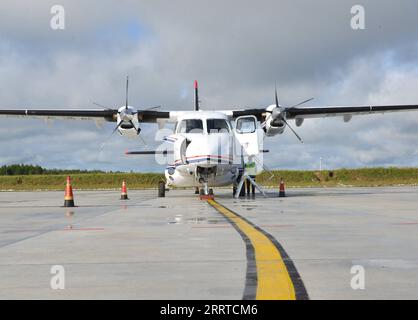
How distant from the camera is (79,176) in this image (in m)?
68.1

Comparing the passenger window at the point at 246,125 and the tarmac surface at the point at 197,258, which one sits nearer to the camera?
the tarmac surface at the point at 197,258

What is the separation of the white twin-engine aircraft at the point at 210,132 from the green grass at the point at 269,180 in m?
32.4

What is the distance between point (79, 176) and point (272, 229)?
61255 mm

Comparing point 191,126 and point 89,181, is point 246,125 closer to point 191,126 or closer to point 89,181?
point 191,126

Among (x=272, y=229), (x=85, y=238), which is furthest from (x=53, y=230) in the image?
(x=272, y=229)

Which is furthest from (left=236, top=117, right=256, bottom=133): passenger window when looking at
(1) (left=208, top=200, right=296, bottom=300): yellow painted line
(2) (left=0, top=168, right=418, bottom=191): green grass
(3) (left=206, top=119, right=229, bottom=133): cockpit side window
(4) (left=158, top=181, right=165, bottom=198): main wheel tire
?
(2) (left=0, top=168, right=418, bottom=191): green grass

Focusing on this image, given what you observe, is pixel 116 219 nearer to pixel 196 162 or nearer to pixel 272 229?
pixel 272 229

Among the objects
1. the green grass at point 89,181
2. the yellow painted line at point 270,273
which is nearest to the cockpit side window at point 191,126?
the yellow painted line at point 270,273

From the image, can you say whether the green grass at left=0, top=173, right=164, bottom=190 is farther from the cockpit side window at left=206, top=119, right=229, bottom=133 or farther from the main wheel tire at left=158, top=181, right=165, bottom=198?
the cockpit side window at left=206, top=119, right=229, bottom=133

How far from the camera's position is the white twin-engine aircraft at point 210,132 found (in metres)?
20.3

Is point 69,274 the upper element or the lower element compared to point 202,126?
lower

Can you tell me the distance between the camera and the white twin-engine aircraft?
20266 millimetres

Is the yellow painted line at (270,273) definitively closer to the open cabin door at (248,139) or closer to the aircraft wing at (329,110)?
the open cabin door at (248,139)

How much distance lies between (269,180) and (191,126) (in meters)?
43.7
